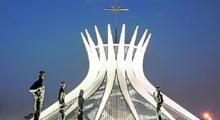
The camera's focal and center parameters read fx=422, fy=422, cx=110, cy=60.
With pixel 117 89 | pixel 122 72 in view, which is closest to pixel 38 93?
pixel 117 89

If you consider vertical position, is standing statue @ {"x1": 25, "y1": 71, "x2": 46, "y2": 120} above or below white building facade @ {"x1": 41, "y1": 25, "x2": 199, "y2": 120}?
below

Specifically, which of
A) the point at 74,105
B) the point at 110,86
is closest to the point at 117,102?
the point at 110,86

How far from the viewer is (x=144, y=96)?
31422 millimetres

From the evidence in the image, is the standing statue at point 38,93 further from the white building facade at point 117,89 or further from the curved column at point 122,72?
the curved column at point 122,72

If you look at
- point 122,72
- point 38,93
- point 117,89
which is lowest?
point 38,93

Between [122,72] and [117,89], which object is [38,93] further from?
[122,72]

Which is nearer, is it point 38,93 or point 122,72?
point 38,93

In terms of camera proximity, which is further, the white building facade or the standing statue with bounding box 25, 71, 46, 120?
the white building facade

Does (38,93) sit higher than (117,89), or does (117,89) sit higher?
(117,89)

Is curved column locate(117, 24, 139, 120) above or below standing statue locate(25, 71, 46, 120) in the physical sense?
above

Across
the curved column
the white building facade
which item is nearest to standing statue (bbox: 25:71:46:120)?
the white building facade

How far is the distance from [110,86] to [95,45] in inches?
152

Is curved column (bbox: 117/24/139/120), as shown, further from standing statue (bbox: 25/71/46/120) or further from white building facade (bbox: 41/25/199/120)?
standing statue (bbox: 25/71/46/120)

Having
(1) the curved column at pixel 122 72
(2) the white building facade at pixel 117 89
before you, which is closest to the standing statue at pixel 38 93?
(2) the white building facade at pixel 117 89
